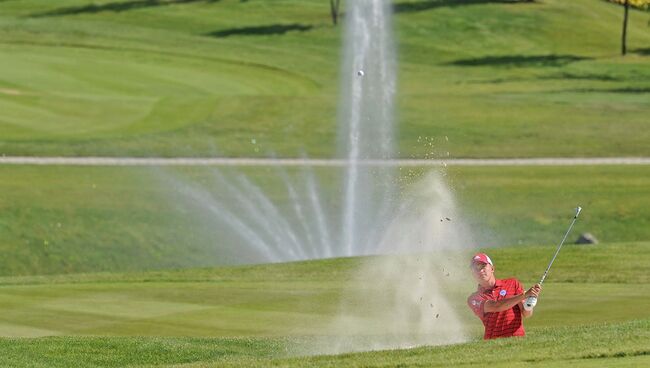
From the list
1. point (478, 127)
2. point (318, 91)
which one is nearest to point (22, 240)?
point (478, 127)

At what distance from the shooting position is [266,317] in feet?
64.2

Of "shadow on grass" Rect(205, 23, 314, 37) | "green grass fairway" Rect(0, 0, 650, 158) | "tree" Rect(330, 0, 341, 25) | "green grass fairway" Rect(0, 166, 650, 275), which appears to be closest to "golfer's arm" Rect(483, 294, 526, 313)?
"green grass fairway" Rect(0, 166, 650, 275)

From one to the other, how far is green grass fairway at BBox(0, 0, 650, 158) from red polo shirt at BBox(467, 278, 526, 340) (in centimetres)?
2861

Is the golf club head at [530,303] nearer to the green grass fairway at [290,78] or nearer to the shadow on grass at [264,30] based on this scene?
the green grass fairway at [290,78]

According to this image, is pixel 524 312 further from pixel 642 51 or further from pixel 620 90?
pixel 642 51

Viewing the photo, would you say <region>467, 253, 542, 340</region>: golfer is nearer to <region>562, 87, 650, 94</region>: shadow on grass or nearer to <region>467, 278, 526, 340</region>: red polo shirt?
<region>467, 278, 526, 340</region>: red polo shirt

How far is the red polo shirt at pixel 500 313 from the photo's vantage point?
13.5 metres

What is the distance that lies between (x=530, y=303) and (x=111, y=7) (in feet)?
222

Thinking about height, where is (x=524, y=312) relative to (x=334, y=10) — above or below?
above

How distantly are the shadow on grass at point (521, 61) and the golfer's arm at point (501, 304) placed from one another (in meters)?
53.2

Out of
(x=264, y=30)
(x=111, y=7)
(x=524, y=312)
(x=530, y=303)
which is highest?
(x=530, y=303)

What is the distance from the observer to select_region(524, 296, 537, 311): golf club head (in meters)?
12.9

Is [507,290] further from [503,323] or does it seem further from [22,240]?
[22,240]

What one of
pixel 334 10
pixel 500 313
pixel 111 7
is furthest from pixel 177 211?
pixel 111 7
